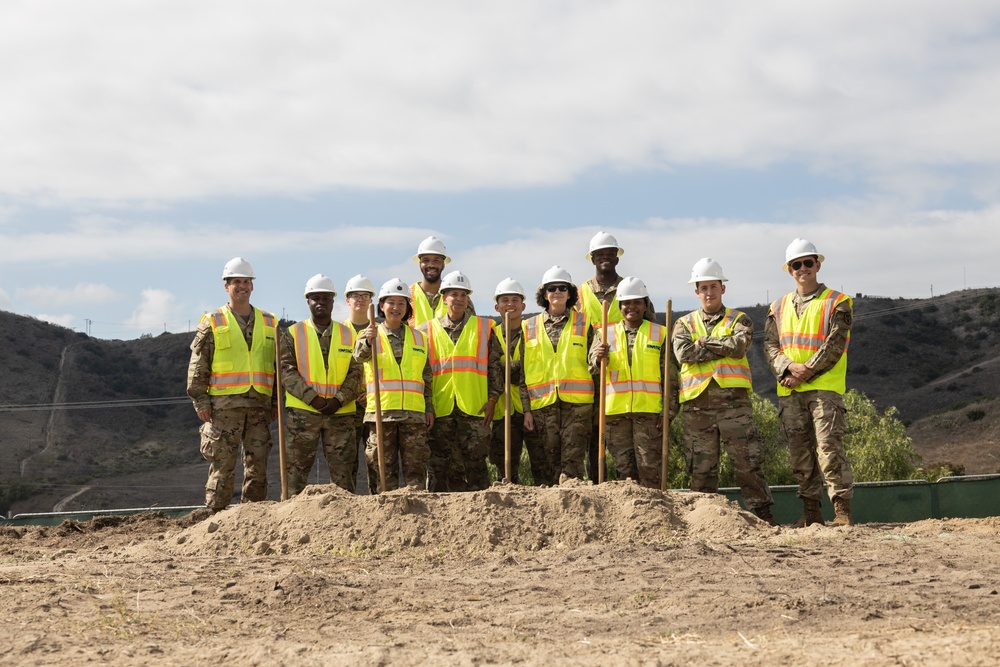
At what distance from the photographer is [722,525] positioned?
8609 mm

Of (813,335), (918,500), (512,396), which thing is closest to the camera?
(813,335)

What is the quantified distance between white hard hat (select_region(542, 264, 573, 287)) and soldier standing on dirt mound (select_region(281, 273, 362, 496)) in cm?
207

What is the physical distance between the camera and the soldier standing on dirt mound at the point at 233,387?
10555mm

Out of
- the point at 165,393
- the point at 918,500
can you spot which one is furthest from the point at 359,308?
the point at 165,393

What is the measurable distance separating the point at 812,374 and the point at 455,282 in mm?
3626

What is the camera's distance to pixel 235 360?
34.8 feet

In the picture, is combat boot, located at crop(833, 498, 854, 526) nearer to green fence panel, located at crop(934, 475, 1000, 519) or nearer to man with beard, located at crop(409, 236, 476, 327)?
green fence panel, located at crop(934, 475, 1000, 519)

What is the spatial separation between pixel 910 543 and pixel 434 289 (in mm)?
5721

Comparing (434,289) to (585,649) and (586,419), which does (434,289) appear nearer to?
(586,419)

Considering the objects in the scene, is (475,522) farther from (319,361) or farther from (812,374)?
(812,374)

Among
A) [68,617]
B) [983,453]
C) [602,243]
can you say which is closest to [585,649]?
[68,617]

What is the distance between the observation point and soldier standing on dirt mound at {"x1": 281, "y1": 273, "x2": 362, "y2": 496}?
34.7 ft

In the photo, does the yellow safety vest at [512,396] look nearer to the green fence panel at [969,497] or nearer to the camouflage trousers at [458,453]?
the camouflage trousers at [458,453]

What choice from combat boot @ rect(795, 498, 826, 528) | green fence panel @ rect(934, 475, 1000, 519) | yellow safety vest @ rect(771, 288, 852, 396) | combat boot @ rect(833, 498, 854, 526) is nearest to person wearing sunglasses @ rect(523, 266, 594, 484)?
yellow safety vest @ rect(771, 288, 852, 396)
